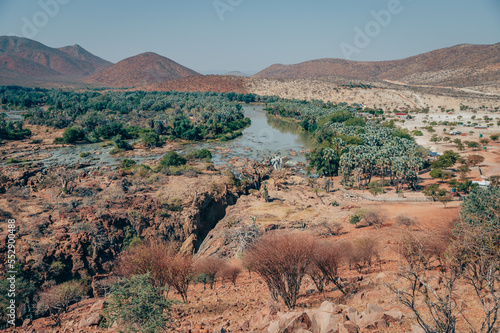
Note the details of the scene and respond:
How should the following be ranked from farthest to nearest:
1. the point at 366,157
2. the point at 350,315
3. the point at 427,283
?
the point at 366,157 < the point at 350,315 < the point at 427,283

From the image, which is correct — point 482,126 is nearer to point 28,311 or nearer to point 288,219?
point 288,219

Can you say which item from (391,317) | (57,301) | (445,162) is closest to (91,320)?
(57,301)

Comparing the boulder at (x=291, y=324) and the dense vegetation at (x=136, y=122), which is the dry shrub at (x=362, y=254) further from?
the dense vegetation at (x=136, y=122)

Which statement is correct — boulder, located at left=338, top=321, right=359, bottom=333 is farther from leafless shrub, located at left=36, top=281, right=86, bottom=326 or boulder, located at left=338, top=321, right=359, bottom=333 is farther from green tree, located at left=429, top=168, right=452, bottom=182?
green tree, located at left=429, top=168, right=452, bottom=182

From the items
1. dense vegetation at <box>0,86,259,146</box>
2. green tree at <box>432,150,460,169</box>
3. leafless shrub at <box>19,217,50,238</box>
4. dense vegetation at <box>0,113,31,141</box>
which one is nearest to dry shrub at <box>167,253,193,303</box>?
leafless shrub at <box>19,217,50,238</box>

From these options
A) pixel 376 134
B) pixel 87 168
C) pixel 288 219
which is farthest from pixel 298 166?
pixel 87 168

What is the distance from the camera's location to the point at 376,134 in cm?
6969

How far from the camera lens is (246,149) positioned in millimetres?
79500

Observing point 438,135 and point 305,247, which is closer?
point 305,247

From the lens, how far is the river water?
6625cm

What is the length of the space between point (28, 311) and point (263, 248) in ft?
52.6

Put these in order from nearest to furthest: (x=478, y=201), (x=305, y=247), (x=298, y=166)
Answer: (x=305, y=247) → (x=478, y=201) → (x=298, y=166)

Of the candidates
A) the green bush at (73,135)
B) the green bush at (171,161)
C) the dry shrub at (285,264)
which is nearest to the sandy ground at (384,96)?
the green bush at (171,161)

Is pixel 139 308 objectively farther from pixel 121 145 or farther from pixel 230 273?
pixel 121 145
